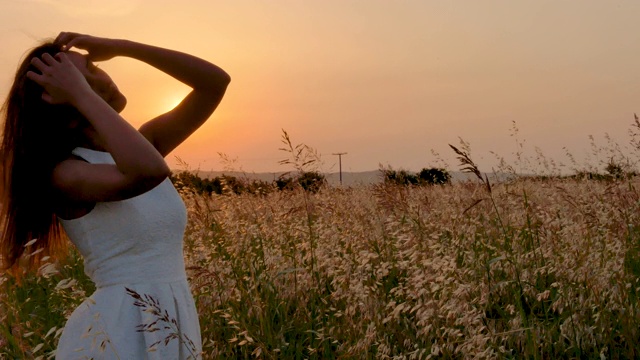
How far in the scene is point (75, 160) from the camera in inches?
83.7

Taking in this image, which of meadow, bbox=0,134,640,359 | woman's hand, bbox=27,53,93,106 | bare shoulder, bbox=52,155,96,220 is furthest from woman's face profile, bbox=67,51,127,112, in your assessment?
meadow, bbox=0,134,640,359

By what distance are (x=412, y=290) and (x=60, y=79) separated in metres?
1.74

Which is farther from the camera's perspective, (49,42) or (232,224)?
(232,224)

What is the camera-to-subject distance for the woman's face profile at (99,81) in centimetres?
226

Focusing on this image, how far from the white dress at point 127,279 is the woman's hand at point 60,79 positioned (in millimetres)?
322

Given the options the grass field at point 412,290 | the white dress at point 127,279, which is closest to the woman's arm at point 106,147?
the white dress at point 127,279

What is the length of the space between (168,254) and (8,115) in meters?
0.67

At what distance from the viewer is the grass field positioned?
307 centimetres

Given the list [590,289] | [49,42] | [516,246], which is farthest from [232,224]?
[49,42]

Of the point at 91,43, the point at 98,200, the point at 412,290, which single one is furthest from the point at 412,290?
the point at 91,43

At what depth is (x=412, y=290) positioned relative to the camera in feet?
10.3

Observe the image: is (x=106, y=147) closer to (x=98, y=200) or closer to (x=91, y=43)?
(x=98, y=200)

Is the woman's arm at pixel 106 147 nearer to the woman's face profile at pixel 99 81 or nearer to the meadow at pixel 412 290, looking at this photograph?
the woman's face profile at pixel 99 81

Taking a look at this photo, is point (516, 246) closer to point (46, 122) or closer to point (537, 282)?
point (537, 282)
